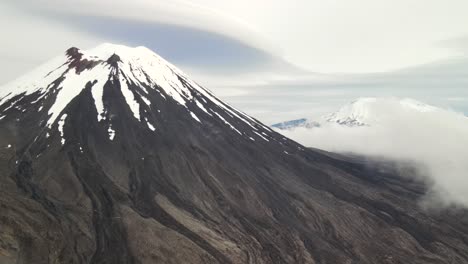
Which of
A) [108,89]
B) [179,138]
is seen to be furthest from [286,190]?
[108,89]

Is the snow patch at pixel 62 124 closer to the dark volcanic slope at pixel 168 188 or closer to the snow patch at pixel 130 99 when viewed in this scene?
the dark volcanic slope at pixel 168 188

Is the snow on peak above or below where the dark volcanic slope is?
above

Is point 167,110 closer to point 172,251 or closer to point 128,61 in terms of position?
point 128,61

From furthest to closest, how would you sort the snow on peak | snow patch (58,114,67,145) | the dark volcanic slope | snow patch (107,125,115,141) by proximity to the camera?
1. the snow on peak
2. snow patch (107,125,115,141)
3. snow patch (58,114,67,145)
4. the dark volcanic slope

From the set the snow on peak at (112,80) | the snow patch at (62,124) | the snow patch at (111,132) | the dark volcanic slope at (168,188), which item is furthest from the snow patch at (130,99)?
the snow patch at (62,124)

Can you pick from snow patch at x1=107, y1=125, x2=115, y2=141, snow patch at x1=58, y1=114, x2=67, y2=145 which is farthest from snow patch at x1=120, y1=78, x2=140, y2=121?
snow patch at x1=58, y1=114, x2=67, y2=145

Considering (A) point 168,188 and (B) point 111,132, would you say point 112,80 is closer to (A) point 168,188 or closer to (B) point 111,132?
(B) point 111,132

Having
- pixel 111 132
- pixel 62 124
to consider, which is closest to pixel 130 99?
pixel 111 132

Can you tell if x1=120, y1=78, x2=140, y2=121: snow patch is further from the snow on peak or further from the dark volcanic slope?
the dark volcanic slope
